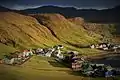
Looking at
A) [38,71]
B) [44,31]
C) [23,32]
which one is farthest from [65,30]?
[38,71]

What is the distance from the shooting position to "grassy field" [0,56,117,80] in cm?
448

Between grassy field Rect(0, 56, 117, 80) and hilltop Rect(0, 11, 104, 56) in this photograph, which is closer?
grassy field Rect(0, 56, 117, 80)

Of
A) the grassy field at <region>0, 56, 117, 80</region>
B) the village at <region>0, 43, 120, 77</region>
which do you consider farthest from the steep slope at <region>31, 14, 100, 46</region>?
the grassy field at <region>0, 56, 117, 80</region>

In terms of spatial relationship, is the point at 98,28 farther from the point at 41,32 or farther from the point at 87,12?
the point at 41,32

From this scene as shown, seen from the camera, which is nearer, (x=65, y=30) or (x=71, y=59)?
(x=71, y=59)

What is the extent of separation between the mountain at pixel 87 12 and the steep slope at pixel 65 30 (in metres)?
0.07

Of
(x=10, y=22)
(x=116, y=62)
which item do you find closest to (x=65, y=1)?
(x=10, y=22)

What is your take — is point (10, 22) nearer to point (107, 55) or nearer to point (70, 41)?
point (70, 41)

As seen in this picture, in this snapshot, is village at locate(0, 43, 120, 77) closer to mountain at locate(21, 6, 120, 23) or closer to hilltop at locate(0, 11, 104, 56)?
hilltop at locate(0, 11, 104, 56)

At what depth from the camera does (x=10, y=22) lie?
4.67 m

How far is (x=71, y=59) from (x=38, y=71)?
48 cm

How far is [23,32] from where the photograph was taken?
4664 mm

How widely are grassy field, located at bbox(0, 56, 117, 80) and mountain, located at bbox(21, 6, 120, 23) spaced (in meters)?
0.68

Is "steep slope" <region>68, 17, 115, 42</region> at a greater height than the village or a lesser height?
greater
